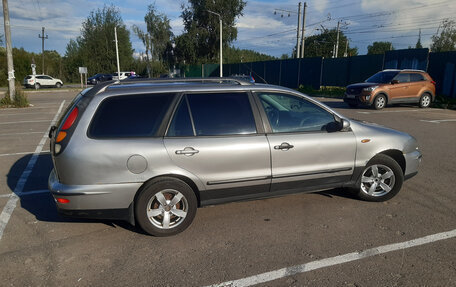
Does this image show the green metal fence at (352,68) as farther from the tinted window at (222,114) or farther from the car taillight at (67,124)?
the car taillight at (67,124)

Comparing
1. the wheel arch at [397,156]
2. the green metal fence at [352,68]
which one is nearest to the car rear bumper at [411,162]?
the wheel arch at [397,156]

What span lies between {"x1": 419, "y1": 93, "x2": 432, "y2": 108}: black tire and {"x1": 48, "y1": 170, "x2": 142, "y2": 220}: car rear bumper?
1535 centimetres

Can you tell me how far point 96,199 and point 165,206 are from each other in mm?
679

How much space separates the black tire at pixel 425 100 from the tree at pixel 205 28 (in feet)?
118

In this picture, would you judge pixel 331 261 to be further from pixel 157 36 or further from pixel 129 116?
pixel 157 36

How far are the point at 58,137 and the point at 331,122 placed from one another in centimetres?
305

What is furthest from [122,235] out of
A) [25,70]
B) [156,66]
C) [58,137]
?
[156,66]

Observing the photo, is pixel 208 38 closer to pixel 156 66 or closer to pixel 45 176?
pixel 156 66

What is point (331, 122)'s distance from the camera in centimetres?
415

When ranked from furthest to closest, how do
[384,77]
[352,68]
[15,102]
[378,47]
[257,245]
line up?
1. [378,47]
2. [352,68]
3. [15,102]
4. [384,77]
5. [257,245]

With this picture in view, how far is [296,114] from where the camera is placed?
4.15 m

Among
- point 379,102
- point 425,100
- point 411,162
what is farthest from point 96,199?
point 425,100

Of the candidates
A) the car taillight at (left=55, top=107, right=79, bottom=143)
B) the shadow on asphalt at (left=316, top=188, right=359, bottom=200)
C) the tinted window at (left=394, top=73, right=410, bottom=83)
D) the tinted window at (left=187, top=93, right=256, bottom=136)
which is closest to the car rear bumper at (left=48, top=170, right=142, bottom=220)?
the car taillight at (left=55, top=107, right=79, bottom=143)

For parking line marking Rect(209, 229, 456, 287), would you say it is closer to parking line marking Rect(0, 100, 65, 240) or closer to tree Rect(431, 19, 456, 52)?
parking line marking Rect(0, 100, 65, 240)
